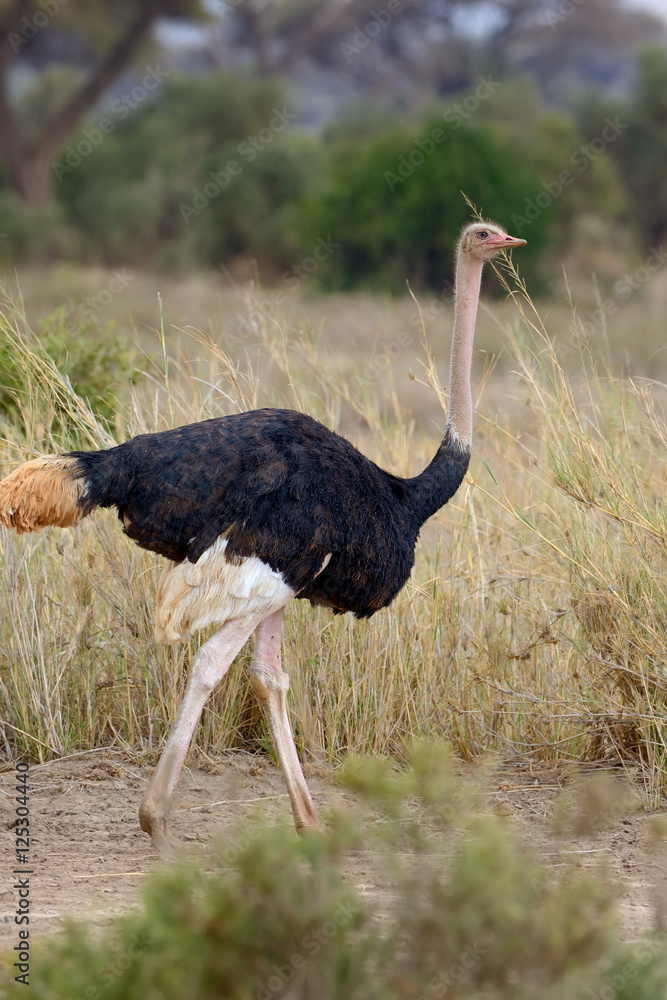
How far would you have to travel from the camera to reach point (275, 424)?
3635 millimetres

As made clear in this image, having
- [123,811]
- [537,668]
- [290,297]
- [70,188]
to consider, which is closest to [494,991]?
[123,811]

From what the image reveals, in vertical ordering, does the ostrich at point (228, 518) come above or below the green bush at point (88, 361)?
below

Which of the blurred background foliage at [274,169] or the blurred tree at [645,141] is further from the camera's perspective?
the blurred tree at [645,141]

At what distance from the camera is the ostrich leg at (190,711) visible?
3.55 metres

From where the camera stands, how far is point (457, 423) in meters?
4.05

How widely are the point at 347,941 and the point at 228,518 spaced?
4.85 ft

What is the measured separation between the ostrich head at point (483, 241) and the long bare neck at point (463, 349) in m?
0.03
